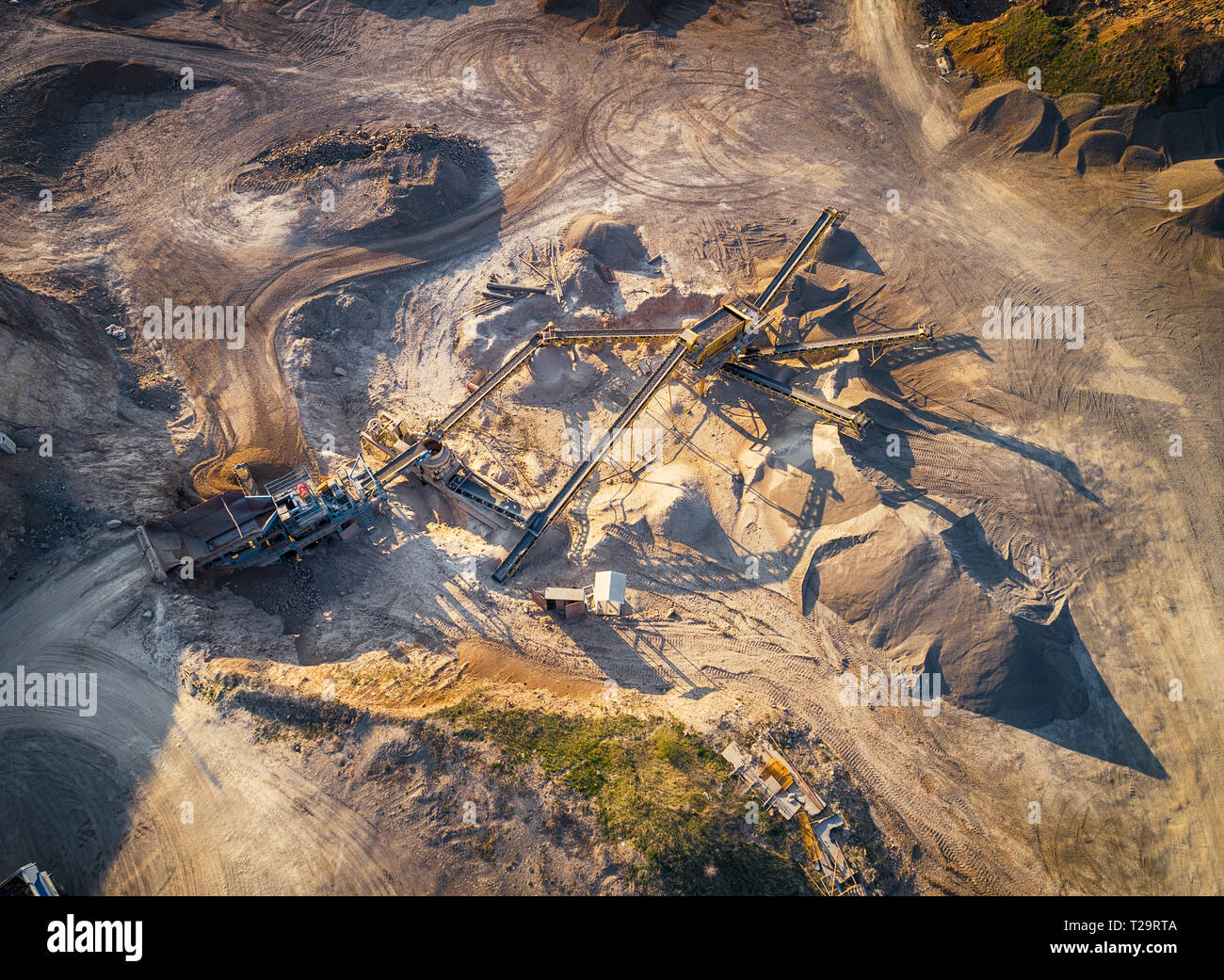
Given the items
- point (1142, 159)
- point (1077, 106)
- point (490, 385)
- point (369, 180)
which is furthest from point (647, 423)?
point (1077, 106)

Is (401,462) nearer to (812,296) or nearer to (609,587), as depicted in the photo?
(609,587)

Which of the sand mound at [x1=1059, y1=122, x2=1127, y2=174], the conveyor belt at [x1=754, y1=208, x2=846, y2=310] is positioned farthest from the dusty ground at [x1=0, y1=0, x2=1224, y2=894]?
the conveyor belt at [x1=754, y1=208, x2=846, y2=310]

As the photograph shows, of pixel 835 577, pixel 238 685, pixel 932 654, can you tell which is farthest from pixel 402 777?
pixel 932 654

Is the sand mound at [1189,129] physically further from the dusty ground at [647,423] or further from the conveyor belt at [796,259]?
the conveyor belt at [796,259]

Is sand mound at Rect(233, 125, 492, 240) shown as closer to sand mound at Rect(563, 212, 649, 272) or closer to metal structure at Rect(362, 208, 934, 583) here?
sand mound at Rect(563, 212, 649, 272)

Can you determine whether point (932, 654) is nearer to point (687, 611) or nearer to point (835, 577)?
point (835, 577)

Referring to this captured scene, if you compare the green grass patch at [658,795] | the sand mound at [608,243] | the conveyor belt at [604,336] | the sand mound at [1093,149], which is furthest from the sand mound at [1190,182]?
the green grass patch at [658,795]
